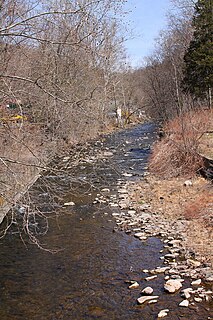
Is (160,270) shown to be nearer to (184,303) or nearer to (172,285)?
(172,285)

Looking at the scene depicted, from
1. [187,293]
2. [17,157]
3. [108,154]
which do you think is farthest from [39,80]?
[108,154]

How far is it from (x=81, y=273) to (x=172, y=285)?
1.49 meters

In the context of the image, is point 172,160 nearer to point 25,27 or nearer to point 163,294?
point 163,294

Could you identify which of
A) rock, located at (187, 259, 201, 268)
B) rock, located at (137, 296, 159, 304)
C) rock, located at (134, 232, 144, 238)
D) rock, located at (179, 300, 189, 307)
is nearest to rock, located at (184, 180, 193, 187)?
rock, located at (134, 232, 144, 238)

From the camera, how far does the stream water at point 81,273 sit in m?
5.17

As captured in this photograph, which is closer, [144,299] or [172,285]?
[144,299]

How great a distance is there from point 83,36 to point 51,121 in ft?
15.4

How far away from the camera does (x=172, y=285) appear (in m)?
5.58

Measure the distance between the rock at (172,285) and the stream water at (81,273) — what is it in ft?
0.30

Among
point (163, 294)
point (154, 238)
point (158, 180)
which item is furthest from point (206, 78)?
point (163, 294)

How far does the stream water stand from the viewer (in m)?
5.17

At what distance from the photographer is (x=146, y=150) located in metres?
19.1

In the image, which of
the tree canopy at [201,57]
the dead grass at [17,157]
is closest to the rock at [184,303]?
the dead grass at [17,157]

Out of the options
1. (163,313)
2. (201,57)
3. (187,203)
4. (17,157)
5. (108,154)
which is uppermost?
(201,57)
